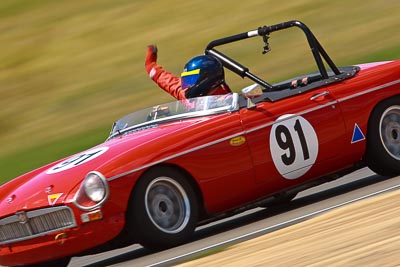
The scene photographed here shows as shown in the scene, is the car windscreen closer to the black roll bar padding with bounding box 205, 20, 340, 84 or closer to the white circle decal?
the white circle decal

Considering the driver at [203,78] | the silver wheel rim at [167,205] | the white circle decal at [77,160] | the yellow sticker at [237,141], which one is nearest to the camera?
the silver wheel rim at [167,205]

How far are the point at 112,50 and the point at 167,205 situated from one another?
11298 mm

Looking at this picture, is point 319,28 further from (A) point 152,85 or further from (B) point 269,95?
(B) point 269,95

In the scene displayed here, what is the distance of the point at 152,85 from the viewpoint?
16.5 m

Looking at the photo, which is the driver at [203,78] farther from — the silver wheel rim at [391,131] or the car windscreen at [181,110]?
the silver wheel rim at [391,131]

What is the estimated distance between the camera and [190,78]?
8.30 metres

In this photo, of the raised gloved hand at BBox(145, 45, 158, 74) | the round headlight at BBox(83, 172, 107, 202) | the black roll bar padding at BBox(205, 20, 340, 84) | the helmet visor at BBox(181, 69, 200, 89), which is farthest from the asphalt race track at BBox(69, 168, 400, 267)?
the raised gloved hand at BBox(145, 45, 158, 74)

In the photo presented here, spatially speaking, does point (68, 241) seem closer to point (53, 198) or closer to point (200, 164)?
point (53, 198)

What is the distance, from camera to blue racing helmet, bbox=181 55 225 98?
8234 mm

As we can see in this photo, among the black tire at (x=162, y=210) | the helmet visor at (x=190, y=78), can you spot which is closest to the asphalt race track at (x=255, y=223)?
the black tire at (x=162, y=210)

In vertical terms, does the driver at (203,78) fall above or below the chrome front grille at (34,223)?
above

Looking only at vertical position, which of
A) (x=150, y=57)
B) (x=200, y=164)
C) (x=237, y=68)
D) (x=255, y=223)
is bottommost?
(x=255, y=223)

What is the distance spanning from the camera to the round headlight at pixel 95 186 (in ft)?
22.1

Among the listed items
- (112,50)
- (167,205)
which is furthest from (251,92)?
(112,50)
